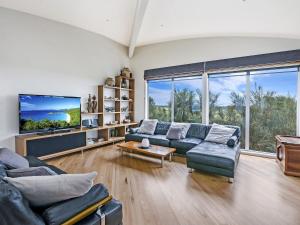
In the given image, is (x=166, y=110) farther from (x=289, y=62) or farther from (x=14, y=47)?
(x=14, y=47)

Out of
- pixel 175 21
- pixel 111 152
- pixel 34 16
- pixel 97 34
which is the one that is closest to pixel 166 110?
pixel 111 152

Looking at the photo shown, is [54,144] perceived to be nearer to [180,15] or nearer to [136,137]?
[136,137]

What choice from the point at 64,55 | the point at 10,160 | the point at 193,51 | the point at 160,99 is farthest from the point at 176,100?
the point at 10,160

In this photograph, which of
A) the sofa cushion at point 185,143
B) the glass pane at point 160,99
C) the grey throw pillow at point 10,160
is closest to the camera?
the grey throw pillow at point 10,160

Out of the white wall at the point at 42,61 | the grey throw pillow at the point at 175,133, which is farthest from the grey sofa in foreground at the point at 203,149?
the white wall at the point at 42,61

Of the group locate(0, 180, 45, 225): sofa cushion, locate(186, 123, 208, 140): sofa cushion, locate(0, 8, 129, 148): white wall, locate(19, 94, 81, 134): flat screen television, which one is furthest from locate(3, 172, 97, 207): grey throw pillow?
locate(186, 123, 208, 140): sofa cushion

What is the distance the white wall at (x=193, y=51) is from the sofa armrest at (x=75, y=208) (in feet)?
14.5

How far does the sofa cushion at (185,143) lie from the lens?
3864 millimetres

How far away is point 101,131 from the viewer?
205 inches

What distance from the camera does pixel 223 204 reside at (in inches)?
85.9

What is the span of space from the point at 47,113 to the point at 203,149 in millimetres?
3419

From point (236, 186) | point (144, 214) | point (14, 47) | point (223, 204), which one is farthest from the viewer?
point (14, 47)

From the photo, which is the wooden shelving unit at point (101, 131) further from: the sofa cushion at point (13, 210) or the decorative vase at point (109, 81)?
the sofa cushion at point (13, 210)

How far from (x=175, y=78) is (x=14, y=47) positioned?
4.08m
